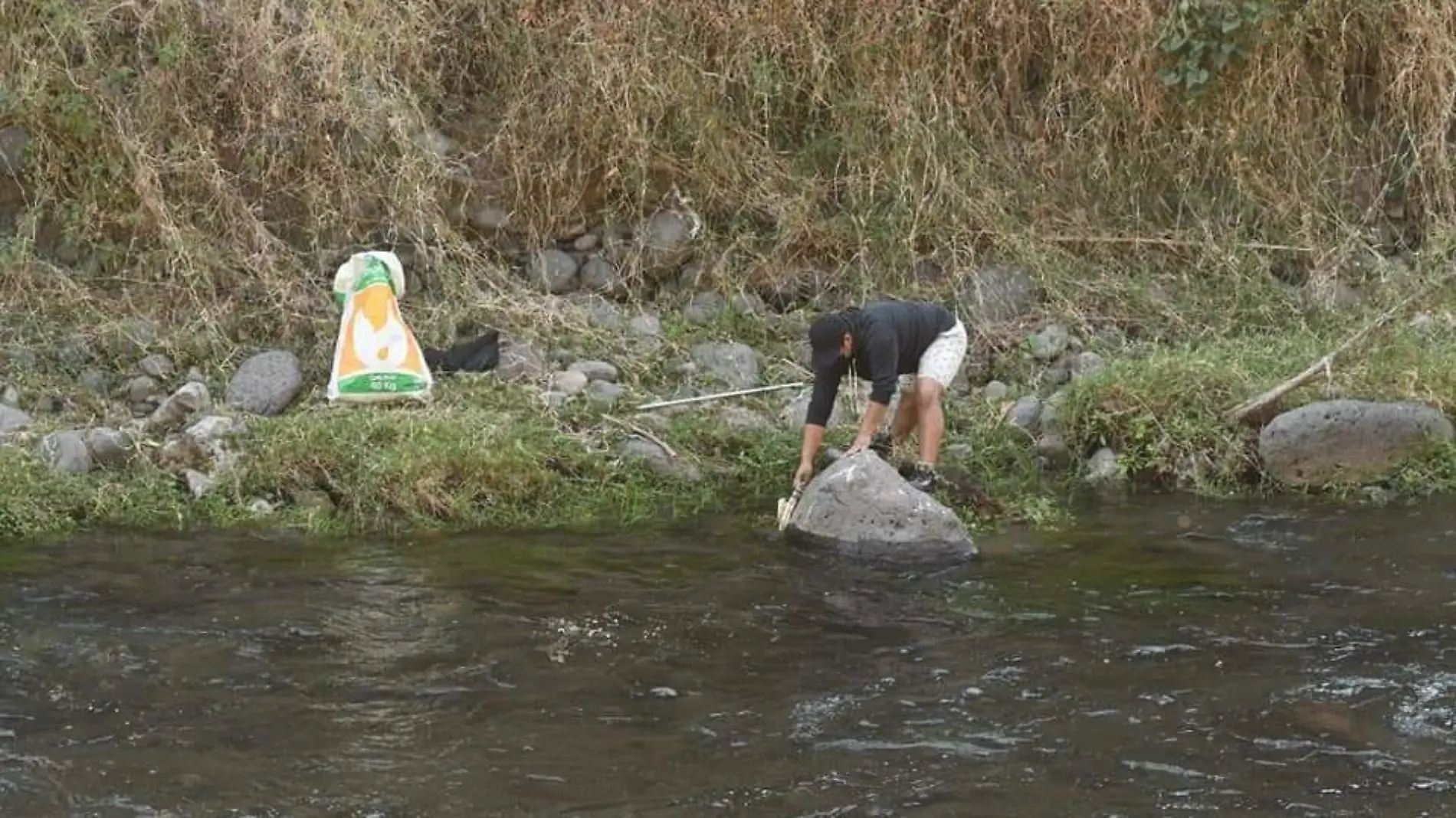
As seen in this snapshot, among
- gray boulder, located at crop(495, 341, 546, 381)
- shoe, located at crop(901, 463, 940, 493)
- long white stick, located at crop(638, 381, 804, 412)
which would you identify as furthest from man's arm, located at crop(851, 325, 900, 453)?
gray boulder, located at crop(495, 341, 546, 381)

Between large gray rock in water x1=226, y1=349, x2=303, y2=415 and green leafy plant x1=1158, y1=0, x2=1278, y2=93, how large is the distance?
5.57 meters

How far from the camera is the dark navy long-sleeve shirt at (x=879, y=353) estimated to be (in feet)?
26.8

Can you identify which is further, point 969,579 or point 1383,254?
point 1383,254

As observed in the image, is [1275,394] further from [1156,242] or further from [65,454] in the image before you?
[65,454]

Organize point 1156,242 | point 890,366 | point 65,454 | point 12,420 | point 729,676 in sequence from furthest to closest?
point 1156,242
point 12,420
point 65,454
point 890,366
point 729,676

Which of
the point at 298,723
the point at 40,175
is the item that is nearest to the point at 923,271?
the point at 40,175

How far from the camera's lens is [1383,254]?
38.1 ft

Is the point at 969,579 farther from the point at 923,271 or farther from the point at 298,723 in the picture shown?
the point at 923,271

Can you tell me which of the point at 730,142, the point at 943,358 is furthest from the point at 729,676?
the point at 730,142

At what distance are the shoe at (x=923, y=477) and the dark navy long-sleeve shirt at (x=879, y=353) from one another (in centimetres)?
40

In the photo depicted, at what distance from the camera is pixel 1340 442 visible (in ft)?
29.3

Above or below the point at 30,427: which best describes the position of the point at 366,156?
above

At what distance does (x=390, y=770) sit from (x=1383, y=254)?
26.7ft

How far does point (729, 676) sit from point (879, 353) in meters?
2.27
